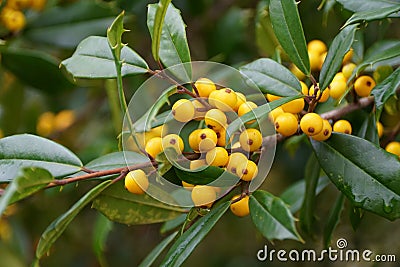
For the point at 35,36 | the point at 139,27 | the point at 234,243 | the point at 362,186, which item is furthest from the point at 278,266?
the point at 362,186

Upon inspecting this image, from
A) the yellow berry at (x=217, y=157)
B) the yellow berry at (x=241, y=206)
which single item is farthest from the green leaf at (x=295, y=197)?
the yellow berry at (x=217, y=157)

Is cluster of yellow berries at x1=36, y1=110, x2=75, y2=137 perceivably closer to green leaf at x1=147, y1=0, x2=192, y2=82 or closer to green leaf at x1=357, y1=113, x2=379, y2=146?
green leaf at x1=147, y1=0, x2=192, y2=82

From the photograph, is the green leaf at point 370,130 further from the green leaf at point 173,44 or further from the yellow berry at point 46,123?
the yellow berry at point 46,123

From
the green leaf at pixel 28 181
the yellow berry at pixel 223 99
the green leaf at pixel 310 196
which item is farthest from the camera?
the green leaf at pixel 310 196

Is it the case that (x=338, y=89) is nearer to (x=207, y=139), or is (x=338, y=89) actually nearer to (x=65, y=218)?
(x=207, y=139)

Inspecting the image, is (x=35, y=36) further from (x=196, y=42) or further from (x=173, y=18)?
(x=173, y=18)

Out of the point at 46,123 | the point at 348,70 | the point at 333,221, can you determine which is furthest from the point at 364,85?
the point at 46,123
